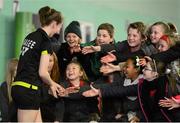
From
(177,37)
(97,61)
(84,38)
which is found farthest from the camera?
(84,38)

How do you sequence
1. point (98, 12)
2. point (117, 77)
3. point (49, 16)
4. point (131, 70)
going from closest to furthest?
1. point (49, 16)
2. point (131, 70)
3. point (117, 77)
4. point (98, 12)

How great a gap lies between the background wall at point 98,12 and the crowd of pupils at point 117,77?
1118mm

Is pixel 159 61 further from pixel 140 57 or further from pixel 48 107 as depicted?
pixel 48 107

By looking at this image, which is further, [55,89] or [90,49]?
[90,49]

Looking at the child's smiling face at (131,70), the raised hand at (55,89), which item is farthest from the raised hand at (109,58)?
the raised hand at (55,89)

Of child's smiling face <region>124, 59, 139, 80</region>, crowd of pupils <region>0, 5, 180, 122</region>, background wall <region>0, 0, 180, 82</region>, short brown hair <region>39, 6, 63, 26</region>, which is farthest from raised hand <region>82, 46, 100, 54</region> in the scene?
background wall <region>0, 0, 180, 82</region>

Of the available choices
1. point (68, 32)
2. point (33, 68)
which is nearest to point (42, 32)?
point (33, 68)

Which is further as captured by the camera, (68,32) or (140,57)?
(68,32)

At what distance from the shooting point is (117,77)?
3.08 metres

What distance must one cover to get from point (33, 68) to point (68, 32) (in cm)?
64

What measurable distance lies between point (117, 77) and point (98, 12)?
254cm

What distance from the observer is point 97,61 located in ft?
10.5

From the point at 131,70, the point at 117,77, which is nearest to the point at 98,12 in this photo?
the point at 117,77

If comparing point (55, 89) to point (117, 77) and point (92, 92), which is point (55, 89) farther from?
point (117, 77)
